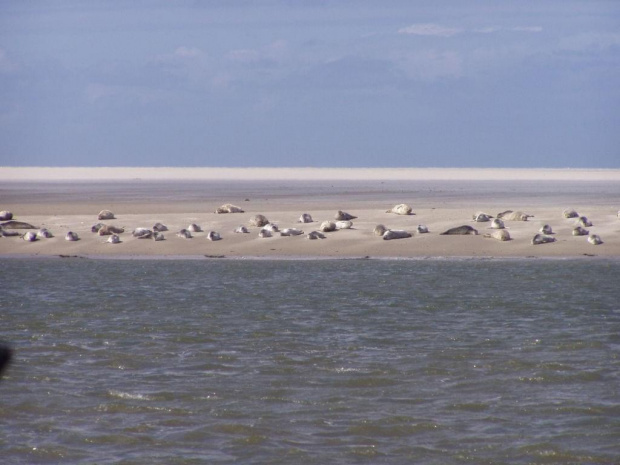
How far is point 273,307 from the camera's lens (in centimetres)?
1473

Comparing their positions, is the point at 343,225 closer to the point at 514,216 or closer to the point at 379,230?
the point at 379,230

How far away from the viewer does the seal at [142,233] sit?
80.3 feet

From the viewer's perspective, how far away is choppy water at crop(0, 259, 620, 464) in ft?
25.1

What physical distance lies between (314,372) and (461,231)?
1443cm

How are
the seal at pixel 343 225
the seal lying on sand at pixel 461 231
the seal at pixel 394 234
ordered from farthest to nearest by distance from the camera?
the seal at pixel 343 225, the seal lying on sand at pixel 461 231, the seal at pixel 394 234

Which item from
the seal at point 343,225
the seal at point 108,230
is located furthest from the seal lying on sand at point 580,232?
the seal at point 108,230

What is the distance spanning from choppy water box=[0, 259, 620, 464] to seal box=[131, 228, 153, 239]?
662 cm

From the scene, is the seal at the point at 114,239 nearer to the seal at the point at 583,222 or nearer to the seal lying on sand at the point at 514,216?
the seal lying on sand at the point at 514,216

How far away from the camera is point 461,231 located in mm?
23922

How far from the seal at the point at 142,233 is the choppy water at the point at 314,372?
662cm

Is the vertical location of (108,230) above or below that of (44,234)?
above

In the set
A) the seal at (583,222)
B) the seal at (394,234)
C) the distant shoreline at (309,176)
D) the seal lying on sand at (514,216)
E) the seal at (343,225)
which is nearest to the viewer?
the seal at (394,234)

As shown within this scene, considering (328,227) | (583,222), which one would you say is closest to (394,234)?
(328,227)

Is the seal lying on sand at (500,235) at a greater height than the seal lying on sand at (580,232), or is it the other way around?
the seal lying on sand at (580,232)
